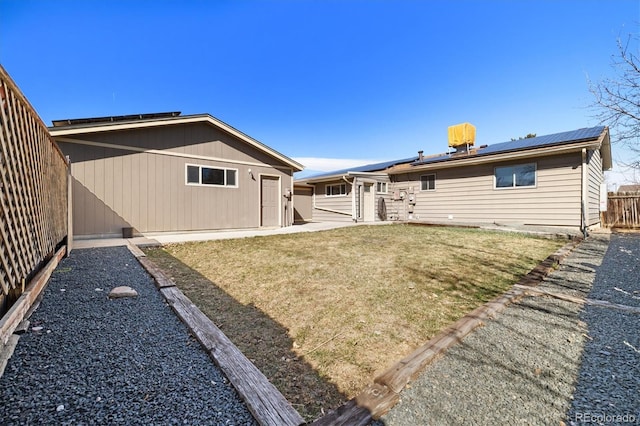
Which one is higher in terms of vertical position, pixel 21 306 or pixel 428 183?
pixel 428 183

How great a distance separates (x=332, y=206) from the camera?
14258 millimetres

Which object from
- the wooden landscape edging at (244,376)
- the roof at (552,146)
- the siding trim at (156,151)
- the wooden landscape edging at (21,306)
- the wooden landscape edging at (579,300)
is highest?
the roof at (552,146)

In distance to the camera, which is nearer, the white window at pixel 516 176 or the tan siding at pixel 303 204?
the white window at pixel 516 176

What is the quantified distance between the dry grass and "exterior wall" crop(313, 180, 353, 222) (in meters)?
7.01

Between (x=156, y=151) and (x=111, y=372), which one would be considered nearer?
(x=111, y=372)

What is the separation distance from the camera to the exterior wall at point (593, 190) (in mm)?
8758

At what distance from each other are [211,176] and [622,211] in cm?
1620

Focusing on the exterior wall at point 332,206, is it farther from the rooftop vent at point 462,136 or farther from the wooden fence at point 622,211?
the wooden fence at point 622,211

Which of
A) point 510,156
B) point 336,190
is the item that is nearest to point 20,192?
point 510,156

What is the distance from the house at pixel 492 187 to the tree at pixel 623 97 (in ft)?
12.0

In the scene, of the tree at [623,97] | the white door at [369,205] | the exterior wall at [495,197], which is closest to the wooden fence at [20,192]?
the tree at [623,97]

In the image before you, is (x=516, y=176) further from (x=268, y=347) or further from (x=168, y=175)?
(x=168, y=175)

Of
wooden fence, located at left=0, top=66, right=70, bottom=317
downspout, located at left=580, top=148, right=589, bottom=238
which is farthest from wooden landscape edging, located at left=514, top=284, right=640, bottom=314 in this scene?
downspout, located at left=580, top=148, right=589, bottom=238

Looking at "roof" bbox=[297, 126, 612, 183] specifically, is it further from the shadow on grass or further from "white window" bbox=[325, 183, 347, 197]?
the shadow on grass
